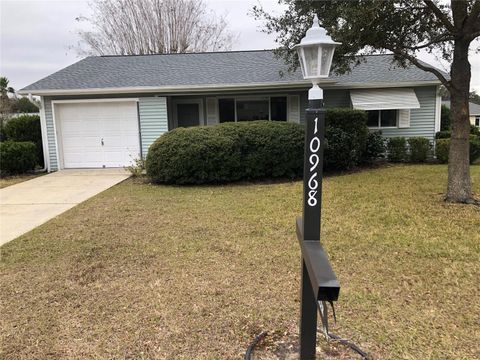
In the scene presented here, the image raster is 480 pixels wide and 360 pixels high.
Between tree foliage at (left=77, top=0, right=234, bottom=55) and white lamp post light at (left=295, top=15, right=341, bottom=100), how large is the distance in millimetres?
23398

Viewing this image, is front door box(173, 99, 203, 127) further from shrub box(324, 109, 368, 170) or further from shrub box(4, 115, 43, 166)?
shrub box(324, 109, 368, 170)

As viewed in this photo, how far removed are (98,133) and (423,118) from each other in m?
11.1

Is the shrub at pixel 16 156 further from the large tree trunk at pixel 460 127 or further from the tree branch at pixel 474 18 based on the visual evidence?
the tree branch at pixel 474 18

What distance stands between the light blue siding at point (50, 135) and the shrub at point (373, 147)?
1011 centimetres

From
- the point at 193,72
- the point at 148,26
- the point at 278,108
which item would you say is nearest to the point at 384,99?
the point at 278,108

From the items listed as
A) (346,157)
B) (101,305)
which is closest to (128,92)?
(346,157)

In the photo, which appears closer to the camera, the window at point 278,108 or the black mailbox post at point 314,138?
the black mailbox post at point 314,138

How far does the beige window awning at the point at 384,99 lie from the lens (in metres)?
12.2

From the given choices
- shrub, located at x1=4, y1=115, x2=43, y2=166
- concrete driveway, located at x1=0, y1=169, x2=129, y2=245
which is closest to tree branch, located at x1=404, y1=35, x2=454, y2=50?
concrete driveway, located at x1=0, y1=169, x2=129, y2=245

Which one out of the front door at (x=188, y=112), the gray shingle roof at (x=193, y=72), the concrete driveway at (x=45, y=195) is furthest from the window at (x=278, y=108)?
the concrete driveway at (x=45, y=195)

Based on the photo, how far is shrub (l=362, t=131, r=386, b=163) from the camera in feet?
39.0

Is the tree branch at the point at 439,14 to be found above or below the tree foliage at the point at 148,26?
below

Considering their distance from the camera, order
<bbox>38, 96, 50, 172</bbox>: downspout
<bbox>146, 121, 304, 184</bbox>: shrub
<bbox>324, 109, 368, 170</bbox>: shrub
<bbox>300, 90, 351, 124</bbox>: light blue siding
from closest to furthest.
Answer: <bbox>146, 121, 304, 184</bbox>: shrub
<bbox>324, 109, 368, 170</bbox>: shrub
<bbox>38, 96, 50, 172</bbox>: downspout
<bbox>300, 90, 351, 124</bbox>: light blue siding

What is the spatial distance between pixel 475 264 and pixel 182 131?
7375mm
